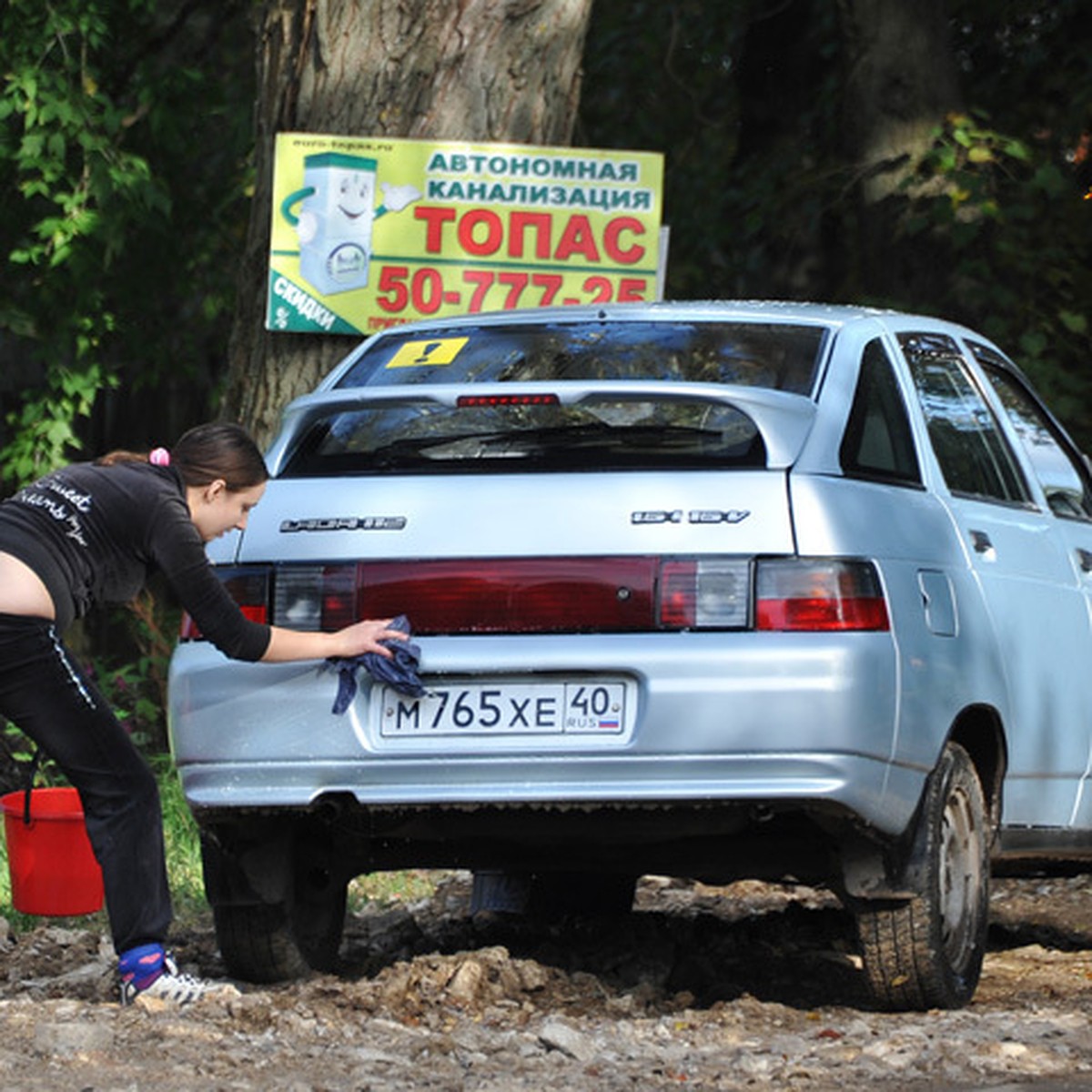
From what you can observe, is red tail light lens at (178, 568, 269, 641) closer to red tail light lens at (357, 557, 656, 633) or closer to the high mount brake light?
red tail light lens at (357, 557, 656, 633)

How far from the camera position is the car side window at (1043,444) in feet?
23.4

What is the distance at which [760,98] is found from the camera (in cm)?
1834

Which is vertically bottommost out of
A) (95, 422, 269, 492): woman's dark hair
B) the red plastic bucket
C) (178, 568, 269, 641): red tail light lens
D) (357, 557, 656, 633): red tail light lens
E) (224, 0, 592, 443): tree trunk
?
the red plastic bucket

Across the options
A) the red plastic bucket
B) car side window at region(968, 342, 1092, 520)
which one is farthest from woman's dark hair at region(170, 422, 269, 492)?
car side window at region(968, 342, 1092, 520)

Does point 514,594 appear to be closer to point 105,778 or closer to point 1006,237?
point 105,778

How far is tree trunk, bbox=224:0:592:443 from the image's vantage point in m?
9.66

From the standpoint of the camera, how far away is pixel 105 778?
5965 mm

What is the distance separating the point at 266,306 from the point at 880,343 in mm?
3950

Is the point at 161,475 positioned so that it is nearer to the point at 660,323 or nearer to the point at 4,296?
the point at 660,323

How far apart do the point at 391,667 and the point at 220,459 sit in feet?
2.23

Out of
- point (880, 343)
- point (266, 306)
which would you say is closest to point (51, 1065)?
point (880, 343)

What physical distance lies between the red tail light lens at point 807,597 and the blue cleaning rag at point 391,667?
2.49ft

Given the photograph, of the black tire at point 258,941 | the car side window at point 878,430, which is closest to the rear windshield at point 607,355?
the car side window at point 878,430

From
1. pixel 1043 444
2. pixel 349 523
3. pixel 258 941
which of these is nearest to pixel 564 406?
pixel 349 523
